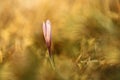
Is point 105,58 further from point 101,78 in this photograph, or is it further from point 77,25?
point 77,25

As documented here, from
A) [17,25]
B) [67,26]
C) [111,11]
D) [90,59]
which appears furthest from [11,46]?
[111,11]

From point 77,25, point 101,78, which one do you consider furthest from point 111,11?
point 101,78

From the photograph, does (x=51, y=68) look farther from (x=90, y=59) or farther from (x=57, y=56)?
(x=90, y=59)

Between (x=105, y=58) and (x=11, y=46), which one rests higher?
(x=11, y=46)

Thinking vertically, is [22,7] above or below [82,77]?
above

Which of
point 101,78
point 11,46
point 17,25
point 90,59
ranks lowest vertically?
point 101,78
